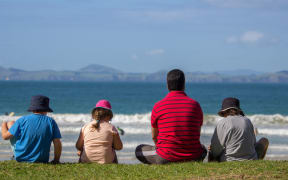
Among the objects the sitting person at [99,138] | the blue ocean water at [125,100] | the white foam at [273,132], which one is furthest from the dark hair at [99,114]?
the blue ocean water at [125,100]

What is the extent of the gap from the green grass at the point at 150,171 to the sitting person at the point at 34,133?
189 mm

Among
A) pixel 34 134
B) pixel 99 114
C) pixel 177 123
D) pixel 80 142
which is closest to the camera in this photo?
Answer: pixel 177 123

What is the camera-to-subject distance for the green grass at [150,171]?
5.94 meters

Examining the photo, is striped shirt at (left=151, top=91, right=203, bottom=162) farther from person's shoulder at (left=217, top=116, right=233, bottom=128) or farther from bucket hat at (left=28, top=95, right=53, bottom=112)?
bucket hat at (left=28, top=95, right=53, bottom=112)

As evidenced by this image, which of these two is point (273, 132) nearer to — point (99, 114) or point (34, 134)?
point (99, 114)

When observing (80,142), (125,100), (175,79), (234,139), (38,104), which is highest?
(125,100)

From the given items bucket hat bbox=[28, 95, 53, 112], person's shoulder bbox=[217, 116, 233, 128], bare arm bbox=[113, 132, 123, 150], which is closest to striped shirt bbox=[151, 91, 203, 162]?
person's shoulder bbox=[217, 116, 233, 128]

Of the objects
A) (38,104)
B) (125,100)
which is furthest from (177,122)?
(125,100)

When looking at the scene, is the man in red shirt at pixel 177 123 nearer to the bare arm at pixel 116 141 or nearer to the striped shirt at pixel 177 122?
the striped shirt at pixel 177 122

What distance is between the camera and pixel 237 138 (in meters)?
6.91

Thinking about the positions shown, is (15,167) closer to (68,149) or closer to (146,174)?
(146,174)

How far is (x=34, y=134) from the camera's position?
667 centimetres

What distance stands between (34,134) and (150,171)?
6.25 feet

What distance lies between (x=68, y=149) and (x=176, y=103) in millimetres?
7915
